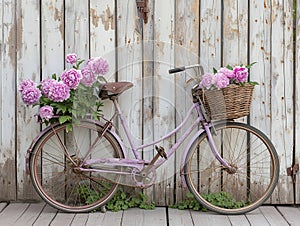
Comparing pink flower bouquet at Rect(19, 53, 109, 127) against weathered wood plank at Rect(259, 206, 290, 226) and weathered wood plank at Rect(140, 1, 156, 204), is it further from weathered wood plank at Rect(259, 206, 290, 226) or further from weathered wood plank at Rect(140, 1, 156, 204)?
weathered wood plank at Rect(259, 206, 290, 226)

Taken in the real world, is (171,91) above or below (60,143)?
above

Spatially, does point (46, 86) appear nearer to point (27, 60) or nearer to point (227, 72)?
point (27, 60)

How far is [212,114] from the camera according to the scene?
4539mm

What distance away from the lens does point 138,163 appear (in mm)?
4629

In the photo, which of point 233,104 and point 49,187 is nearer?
point 233,104

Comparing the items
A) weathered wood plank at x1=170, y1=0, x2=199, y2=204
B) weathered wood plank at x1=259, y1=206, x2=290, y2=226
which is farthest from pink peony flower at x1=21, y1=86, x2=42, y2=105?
weathered wood plank at x1=259, y1=206, x2=290, y2=226

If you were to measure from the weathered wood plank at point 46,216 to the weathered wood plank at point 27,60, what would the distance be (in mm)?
364

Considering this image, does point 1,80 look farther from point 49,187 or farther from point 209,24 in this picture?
point 209,24

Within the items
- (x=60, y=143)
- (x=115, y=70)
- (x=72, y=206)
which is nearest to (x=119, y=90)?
(x=115, y=70)

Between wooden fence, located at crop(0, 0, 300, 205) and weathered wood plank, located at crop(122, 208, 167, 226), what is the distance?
0.25 meters

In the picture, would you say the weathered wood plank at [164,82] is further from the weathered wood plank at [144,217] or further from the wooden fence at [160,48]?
the weathered wood plank at [144,217]

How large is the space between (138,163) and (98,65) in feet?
2.33

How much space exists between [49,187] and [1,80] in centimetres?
83

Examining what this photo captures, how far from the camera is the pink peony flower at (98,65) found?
180 inches
